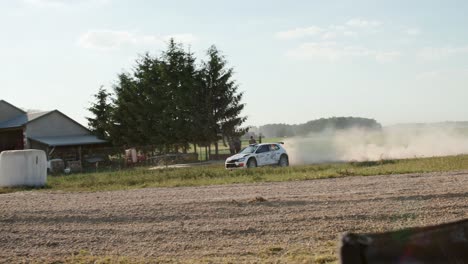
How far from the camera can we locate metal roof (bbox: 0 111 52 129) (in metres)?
54.5

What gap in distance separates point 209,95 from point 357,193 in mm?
32791

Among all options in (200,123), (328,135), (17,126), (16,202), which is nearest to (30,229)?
(16,202)

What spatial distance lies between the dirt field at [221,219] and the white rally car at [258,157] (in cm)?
1378

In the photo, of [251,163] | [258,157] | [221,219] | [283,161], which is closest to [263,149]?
[258,157]

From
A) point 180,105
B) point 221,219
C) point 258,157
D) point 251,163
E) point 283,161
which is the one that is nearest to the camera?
point 221,219

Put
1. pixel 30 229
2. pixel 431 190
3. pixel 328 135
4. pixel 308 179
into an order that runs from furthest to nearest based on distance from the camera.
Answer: pixel 328 135 < pixel 308 179 < pixel 431 190 < pixel 30 229

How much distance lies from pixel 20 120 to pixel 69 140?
604 cm

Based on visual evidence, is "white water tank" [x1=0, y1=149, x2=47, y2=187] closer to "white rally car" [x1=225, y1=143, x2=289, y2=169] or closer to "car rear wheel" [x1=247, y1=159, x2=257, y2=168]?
"white rally car" [x1=225, y1=143, x2=289, y2=169]

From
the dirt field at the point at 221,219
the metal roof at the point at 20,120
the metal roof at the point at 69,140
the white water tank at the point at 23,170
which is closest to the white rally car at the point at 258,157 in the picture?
the white water tank at the point at 23,170

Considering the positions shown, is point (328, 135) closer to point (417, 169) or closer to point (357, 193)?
point (417, 169)

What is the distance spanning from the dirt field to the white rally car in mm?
13778

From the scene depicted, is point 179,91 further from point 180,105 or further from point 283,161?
point 283,161

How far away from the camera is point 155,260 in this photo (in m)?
8.52

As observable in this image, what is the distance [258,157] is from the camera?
32.7 meters
